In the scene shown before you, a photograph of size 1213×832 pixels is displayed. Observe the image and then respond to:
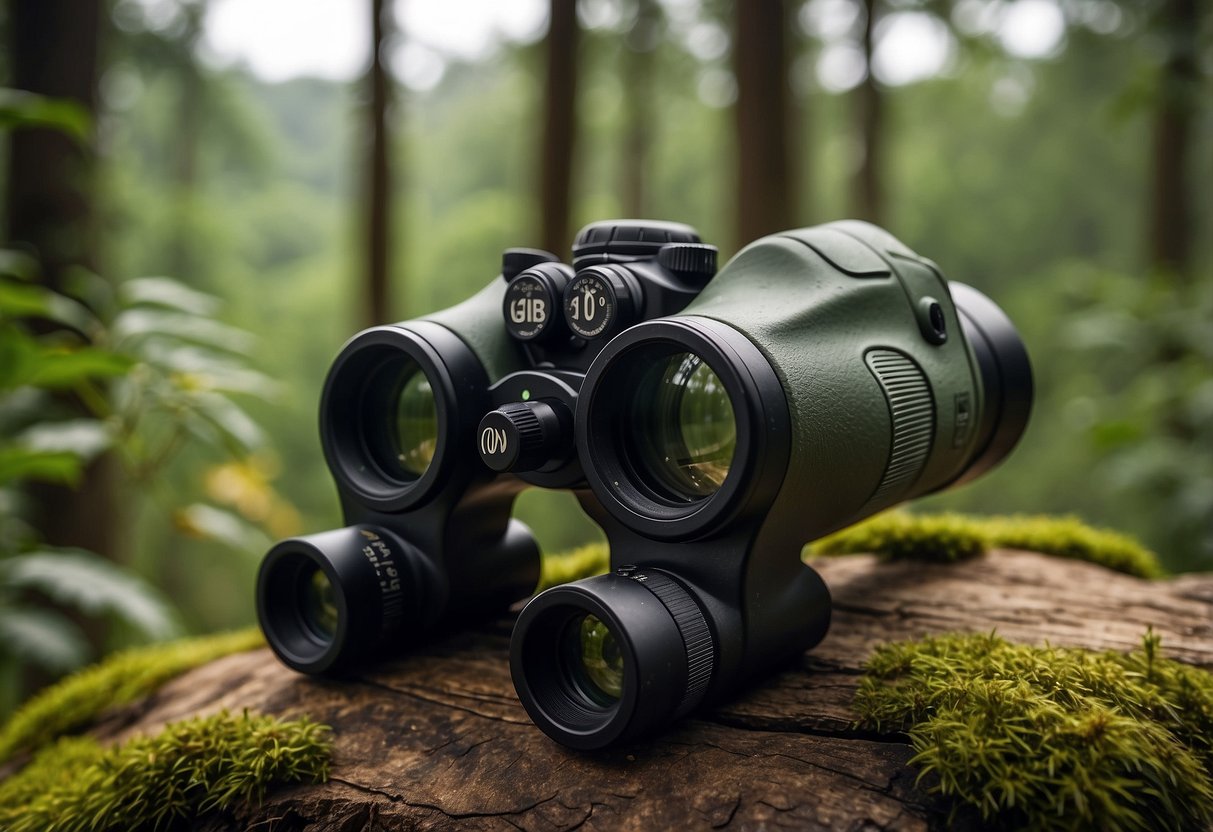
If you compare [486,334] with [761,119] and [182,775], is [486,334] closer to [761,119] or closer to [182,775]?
[182,775]

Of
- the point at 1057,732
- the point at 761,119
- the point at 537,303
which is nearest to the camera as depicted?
the point at 1057,732

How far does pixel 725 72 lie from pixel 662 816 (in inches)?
313

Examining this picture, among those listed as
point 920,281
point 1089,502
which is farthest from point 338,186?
point 920,281

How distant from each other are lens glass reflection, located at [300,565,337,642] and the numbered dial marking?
2.56 ft

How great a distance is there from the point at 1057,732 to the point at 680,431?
0.75m

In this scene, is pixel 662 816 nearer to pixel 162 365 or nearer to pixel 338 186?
pixel 162 365

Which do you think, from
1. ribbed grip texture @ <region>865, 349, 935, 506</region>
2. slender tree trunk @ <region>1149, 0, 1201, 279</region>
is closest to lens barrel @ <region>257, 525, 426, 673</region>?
ribbed grip texture @ <region>865, 349, 935, 506</region>

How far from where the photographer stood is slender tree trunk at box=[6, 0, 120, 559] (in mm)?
3699

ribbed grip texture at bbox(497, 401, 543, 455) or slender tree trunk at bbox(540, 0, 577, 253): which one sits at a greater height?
slender tree trunk at bbox(540, 0, 577, 253)

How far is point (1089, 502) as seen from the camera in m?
9.77

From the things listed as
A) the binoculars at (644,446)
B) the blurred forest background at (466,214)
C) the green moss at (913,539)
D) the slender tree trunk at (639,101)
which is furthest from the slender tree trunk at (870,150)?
the binoculars at (644,446)

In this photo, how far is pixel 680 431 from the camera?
5.43ft

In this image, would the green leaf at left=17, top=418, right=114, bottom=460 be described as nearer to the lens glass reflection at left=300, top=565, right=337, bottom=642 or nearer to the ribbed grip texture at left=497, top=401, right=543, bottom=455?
the lens glass reflection at left=300, top=565, right=337, bottom=642

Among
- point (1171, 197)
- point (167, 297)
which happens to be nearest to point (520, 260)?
point (167, 297)
